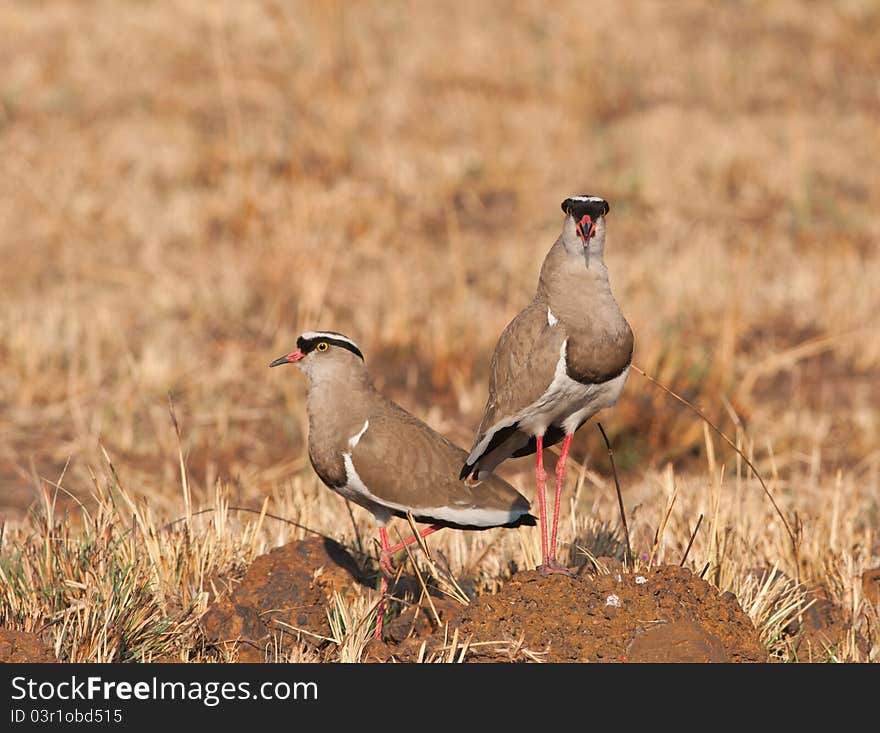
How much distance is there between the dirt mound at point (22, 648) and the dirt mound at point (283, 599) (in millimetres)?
618

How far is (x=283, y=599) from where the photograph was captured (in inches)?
185

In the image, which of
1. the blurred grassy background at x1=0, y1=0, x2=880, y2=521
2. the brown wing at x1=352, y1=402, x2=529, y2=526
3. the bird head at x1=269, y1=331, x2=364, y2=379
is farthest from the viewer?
the blurred grassy background at x1=0, y1=0, x2=880, y2=521

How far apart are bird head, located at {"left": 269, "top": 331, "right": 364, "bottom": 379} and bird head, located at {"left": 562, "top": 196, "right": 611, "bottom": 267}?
0.92m

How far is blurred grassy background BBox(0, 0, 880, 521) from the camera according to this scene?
9102 mm

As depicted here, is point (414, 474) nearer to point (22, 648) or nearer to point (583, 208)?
point (583, 208)

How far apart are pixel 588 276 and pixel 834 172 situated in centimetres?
1257

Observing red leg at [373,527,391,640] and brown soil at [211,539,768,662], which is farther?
red leg at [373,527,391,640]

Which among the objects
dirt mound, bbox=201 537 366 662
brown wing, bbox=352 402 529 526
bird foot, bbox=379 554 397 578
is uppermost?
brown wing, bbox=352 402 529 526

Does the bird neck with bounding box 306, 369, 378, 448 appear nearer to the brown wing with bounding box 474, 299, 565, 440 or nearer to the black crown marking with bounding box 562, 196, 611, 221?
the brown wing with bounding box 474, 299, 565, 440

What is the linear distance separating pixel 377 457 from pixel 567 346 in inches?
32.0

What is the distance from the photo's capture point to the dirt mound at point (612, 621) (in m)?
4.14

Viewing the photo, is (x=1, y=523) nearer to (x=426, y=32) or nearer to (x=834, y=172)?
(x=834, y=172)

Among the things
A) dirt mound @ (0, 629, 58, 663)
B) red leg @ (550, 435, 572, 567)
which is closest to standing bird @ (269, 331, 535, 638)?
red leg @ (550, 435, 572, 567)
